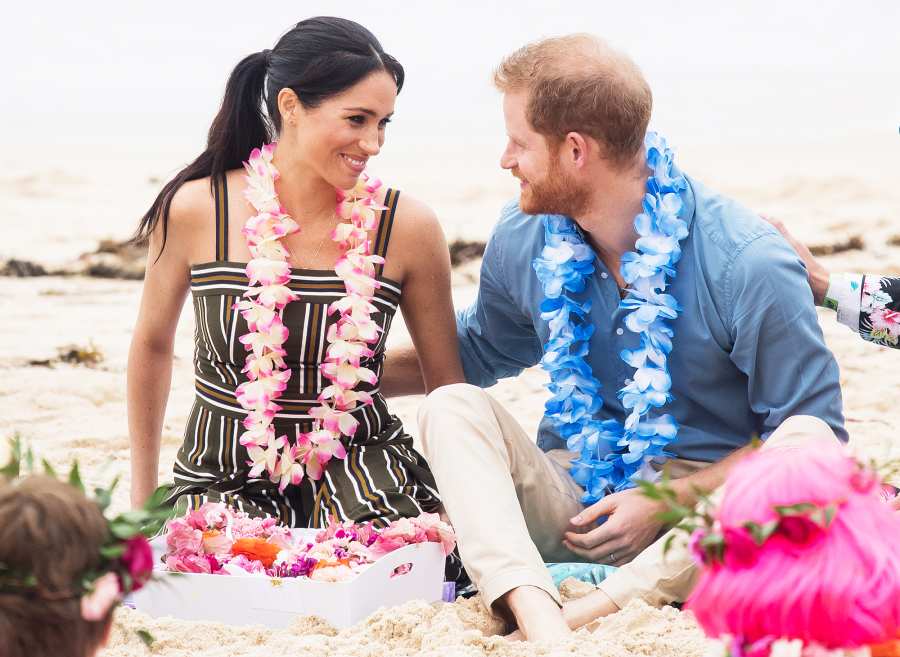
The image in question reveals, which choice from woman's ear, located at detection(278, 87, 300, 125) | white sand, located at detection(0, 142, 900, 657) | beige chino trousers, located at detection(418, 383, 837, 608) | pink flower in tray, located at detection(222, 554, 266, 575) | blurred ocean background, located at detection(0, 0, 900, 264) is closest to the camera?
white sand, located at detection(0, 142, 900, 657)

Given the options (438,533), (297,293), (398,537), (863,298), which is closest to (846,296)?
(863,298)

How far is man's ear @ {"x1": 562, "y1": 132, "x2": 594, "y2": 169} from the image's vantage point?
3512 mm

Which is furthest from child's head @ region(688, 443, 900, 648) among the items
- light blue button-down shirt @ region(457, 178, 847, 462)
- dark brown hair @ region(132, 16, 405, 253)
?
dark brown hair @ region(132, 16, 405, 253)

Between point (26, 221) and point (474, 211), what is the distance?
13.1ft

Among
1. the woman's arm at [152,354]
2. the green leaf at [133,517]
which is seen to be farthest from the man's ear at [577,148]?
the green leaf at [133,517]

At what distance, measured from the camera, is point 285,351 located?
3.62 metres

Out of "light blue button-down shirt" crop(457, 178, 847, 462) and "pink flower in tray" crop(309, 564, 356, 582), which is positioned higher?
"light blue button-down shirt" crop(457, 178, 847, 462)

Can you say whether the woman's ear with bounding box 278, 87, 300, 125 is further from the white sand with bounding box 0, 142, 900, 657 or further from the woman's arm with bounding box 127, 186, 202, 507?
the white sand with bounding box 0, 142, 900, 657

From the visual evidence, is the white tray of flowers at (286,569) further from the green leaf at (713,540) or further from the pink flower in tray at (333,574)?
the green leaf at (713,540)

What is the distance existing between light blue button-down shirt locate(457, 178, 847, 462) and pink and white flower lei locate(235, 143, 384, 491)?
0.49m

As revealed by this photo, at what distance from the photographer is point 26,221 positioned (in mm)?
10648

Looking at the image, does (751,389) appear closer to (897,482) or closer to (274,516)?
(897,482)

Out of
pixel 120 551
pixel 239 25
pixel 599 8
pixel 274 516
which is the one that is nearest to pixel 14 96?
pixel 239 25

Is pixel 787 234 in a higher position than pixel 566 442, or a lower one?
higher
